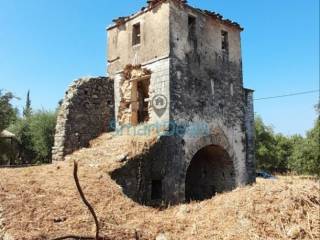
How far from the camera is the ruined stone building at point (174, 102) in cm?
1203

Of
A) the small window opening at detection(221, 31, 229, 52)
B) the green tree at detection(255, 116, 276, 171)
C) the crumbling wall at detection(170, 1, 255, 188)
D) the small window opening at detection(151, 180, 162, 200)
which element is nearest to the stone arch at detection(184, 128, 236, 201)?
the crumbling wall at detection(170, 1, 255, 188)

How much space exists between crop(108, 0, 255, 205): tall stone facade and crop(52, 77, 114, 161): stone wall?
52 cm

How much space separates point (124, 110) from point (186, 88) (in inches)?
106

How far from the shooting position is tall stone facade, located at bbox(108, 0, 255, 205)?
11.7 metres

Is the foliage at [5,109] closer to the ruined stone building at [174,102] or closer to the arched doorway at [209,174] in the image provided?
the ruined stone building at [174,102]

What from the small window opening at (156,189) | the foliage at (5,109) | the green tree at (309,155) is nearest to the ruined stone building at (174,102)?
the small window opening at (156,189)

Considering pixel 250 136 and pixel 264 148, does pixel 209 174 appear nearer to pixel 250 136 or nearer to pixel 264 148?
pixel 250 136

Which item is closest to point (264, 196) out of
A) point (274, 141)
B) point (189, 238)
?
point (189, 238)

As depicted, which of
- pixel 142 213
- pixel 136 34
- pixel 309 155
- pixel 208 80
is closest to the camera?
pixel 142 213

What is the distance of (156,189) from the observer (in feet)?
38.3

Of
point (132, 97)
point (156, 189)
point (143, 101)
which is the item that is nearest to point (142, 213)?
point (156, 189)

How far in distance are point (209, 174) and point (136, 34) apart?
6361 millimetres

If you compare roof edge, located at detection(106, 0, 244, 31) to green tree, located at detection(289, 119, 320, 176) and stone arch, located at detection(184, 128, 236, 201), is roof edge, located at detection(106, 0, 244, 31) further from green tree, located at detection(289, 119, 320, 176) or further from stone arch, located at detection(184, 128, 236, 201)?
green tree, located at detection(289, 119, 320, 176)

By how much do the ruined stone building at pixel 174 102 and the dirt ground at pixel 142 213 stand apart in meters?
2.43
